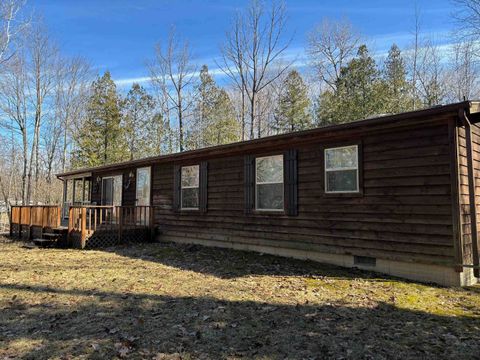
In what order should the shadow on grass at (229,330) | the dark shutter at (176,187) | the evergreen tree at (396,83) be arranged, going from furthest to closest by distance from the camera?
the evergreen tree at (396,83) → the dark shutter at (176,187) → the shadow on grass at (229,330)

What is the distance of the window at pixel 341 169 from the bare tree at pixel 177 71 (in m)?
22.3

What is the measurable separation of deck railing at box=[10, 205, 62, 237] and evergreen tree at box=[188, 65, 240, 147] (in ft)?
46.1

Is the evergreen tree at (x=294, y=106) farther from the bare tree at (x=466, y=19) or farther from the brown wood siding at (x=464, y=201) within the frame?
the brown wood siding at (x=464, y=201)

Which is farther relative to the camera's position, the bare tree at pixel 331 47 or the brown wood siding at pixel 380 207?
the bare tree at pixel 331 47

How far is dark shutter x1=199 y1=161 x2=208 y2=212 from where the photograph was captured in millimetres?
10539

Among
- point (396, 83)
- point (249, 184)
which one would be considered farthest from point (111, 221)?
point (396, 83)

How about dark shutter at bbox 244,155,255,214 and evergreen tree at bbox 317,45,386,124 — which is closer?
dark shutter at bbox 244,155,255,214

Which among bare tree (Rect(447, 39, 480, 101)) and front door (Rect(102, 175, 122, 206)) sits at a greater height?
bare tree (Rect(447, 39, 480, 101))

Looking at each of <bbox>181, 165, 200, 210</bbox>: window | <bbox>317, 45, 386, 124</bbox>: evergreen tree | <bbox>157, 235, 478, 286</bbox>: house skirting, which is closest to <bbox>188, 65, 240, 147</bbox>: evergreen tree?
<bbox>317, 45, 386, 124</bbox>: evergreen tree

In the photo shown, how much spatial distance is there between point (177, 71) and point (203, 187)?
69.6ft

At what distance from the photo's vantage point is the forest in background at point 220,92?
21.2 meters

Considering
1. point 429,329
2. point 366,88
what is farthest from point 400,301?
point 366,88

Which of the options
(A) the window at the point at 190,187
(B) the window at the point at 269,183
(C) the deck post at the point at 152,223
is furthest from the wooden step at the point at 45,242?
(B) the window at the point at 269,183

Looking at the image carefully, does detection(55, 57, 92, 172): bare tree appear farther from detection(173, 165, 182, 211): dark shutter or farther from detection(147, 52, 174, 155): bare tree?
detection(173, 165, 182, 211): dark shutter
